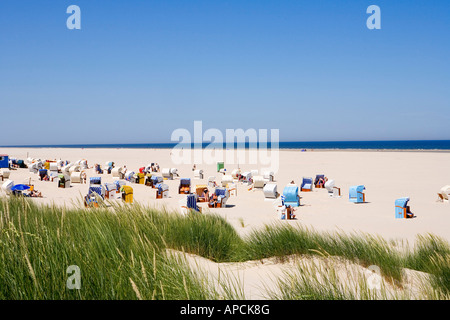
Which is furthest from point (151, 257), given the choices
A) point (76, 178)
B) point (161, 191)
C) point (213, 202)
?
point (76, 178)

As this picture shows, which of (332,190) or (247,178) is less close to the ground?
(247,178)

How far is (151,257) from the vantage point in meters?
3.53

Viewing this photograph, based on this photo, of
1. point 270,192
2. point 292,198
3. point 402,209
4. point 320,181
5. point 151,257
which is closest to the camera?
point 151,257

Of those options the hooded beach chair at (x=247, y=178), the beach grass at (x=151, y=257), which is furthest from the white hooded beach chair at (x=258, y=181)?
the beach grass at (x=151, y=257)

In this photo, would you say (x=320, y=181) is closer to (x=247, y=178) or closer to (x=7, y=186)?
(x=247, y=178)

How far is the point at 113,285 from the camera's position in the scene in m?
2.84

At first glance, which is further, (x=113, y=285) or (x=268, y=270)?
(x=268, y=270)

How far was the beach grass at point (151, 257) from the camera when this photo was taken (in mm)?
2750

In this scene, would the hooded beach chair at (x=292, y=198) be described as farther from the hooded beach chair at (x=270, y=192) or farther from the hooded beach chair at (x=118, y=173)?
the hooded beach chair at (x=118, y=173)
